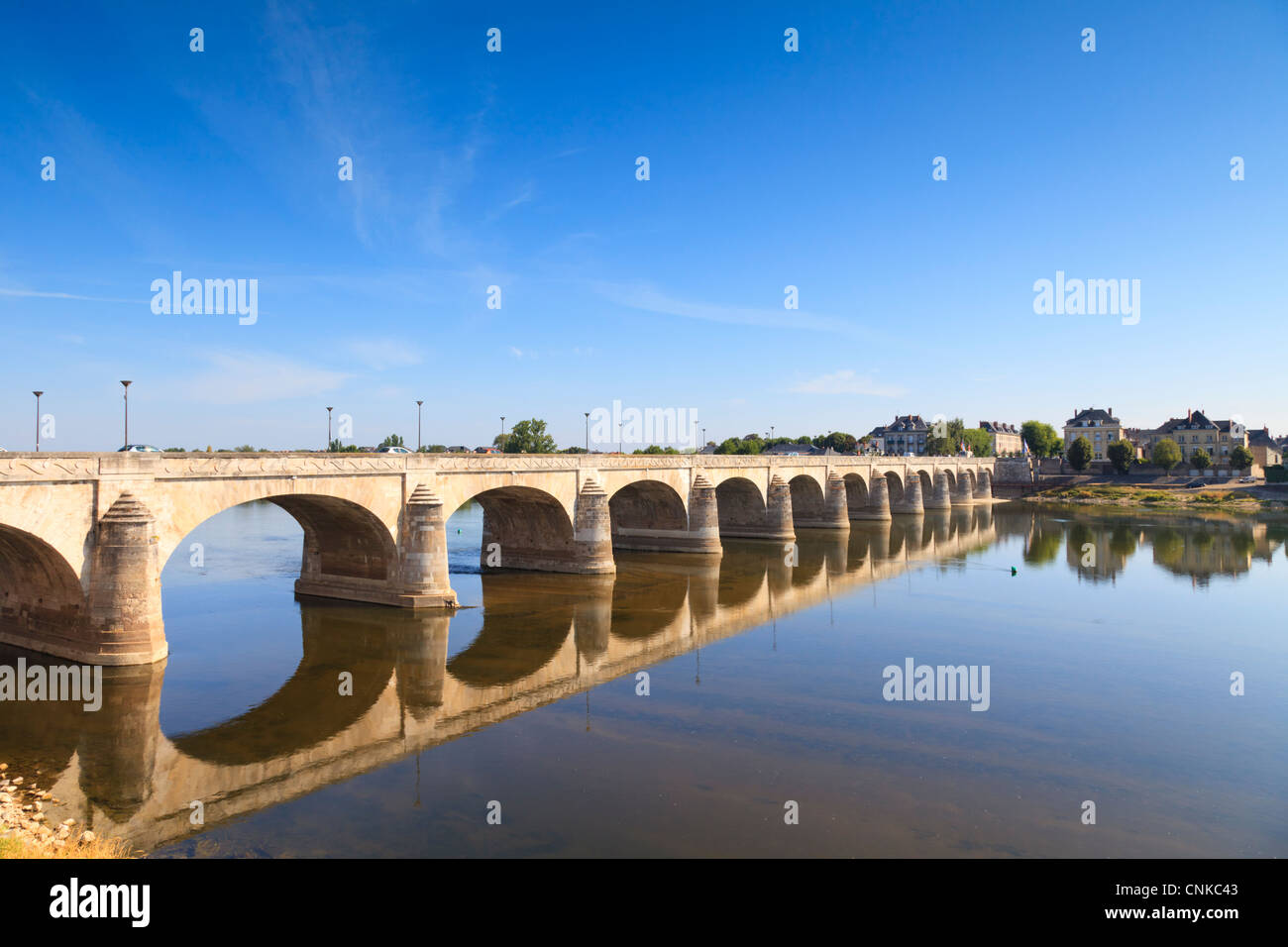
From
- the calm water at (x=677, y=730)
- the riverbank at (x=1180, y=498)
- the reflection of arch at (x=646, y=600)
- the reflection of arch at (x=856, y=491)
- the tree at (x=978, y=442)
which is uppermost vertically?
the tree at (x=978, y=442)

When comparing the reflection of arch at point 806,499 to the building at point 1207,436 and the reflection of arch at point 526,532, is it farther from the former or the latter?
the building at point 1207,436

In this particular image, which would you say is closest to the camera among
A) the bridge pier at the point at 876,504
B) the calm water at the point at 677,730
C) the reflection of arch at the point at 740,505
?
the calm water at the point at 677,730

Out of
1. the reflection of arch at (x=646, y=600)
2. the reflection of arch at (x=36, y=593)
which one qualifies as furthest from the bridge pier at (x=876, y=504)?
the reflection of arch at (x=36, y=593)

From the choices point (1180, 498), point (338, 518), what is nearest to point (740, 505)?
point (338, 518)

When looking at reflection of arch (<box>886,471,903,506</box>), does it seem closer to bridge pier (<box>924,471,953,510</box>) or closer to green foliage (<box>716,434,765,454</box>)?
bridge pier (<box>924,471,953,510</box>)

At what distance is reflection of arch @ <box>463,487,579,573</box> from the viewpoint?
4016 centimetres

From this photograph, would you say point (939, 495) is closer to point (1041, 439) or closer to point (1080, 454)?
point (1080, 454)

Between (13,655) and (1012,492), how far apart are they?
117m

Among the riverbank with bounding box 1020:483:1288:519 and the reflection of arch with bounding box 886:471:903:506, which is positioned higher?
the reflection of arch with bounding box 886:471:903:506

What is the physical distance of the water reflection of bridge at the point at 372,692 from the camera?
617 inches

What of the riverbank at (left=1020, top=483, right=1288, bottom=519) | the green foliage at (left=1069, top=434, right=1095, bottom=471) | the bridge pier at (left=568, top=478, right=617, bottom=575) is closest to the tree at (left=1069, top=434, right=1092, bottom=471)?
the green foliage at (left=1069, top=434, right=1095, bottom=471)

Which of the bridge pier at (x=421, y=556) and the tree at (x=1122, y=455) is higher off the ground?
the tree at (x=1122, y=455)

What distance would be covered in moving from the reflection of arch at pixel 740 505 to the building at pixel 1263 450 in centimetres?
9841

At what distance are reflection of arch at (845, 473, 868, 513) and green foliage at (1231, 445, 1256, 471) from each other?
69.5 metres
